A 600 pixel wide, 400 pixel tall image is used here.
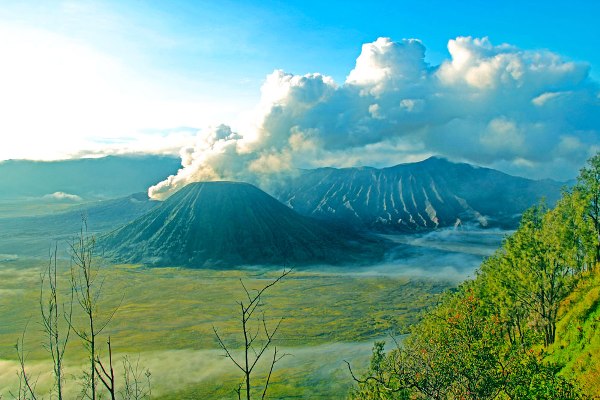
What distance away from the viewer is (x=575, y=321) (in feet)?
146

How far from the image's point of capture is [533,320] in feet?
181

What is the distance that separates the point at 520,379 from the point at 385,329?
9757 cm

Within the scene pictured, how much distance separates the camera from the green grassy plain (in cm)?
8188

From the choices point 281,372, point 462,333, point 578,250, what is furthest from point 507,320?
point 281,372

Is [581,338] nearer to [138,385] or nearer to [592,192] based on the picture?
[592,192]

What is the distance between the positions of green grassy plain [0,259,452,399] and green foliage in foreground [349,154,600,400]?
20.5 m

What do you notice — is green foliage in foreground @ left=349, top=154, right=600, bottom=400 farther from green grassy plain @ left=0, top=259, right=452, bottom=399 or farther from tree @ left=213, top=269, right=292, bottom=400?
green grassy plain @ left=0, top=259, right=452, bottom=399

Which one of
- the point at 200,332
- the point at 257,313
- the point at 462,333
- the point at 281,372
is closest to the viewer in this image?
the point at 462,333

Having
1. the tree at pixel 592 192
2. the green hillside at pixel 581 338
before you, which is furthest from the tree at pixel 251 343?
the tree at pixel 592 192

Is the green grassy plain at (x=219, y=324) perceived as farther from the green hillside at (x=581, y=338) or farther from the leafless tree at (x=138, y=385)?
the green hillside at (x=581, y=338)

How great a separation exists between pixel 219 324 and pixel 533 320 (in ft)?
297

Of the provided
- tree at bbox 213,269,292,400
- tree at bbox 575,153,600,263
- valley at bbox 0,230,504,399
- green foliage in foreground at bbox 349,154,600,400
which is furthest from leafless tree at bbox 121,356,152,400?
tree at bbox 575,153,600,263

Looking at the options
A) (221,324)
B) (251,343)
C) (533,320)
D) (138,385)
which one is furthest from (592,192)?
(221,324)

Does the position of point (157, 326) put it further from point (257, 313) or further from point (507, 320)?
point (507, 320)
